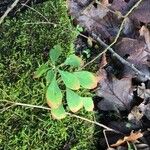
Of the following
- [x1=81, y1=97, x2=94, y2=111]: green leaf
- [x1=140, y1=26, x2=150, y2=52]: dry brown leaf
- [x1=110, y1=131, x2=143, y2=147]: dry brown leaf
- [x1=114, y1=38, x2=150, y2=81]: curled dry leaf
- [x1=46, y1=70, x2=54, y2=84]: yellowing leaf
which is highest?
[x1=140, y1=26, x2=150, y2=52]: dry brown leaf

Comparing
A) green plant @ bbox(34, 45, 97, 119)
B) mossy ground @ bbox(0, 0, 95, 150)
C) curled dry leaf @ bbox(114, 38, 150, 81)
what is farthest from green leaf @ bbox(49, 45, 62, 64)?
curled dry leaf @ bbox(114, 38, 150, 81)

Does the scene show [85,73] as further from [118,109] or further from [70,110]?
[118,109]

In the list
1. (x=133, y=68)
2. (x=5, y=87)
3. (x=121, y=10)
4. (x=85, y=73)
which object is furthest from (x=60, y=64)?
(x=121, y=10)

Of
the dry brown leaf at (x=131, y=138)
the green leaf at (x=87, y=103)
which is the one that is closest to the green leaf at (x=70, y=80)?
the green leaf at (x=87, y=103)

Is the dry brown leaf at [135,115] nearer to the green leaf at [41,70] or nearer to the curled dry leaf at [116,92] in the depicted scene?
the curled dry leaf at [116,92]

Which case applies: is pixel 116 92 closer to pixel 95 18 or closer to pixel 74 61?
pixel 74 61

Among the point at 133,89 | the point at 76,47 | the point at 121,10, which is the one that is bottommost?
the point at 133,89

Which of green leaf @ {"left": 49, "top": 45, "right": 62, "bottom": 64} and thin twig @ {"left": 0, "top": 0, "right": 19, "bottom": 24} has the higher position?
thin twig @ {"left": 0, "top": 0, "right": 19, "bottom": 24}

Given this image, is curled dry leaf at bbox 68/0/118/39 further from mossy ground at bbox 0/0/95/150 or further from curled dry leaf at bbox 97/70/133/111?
curled dry leaf at bbox 97/70/133/111
